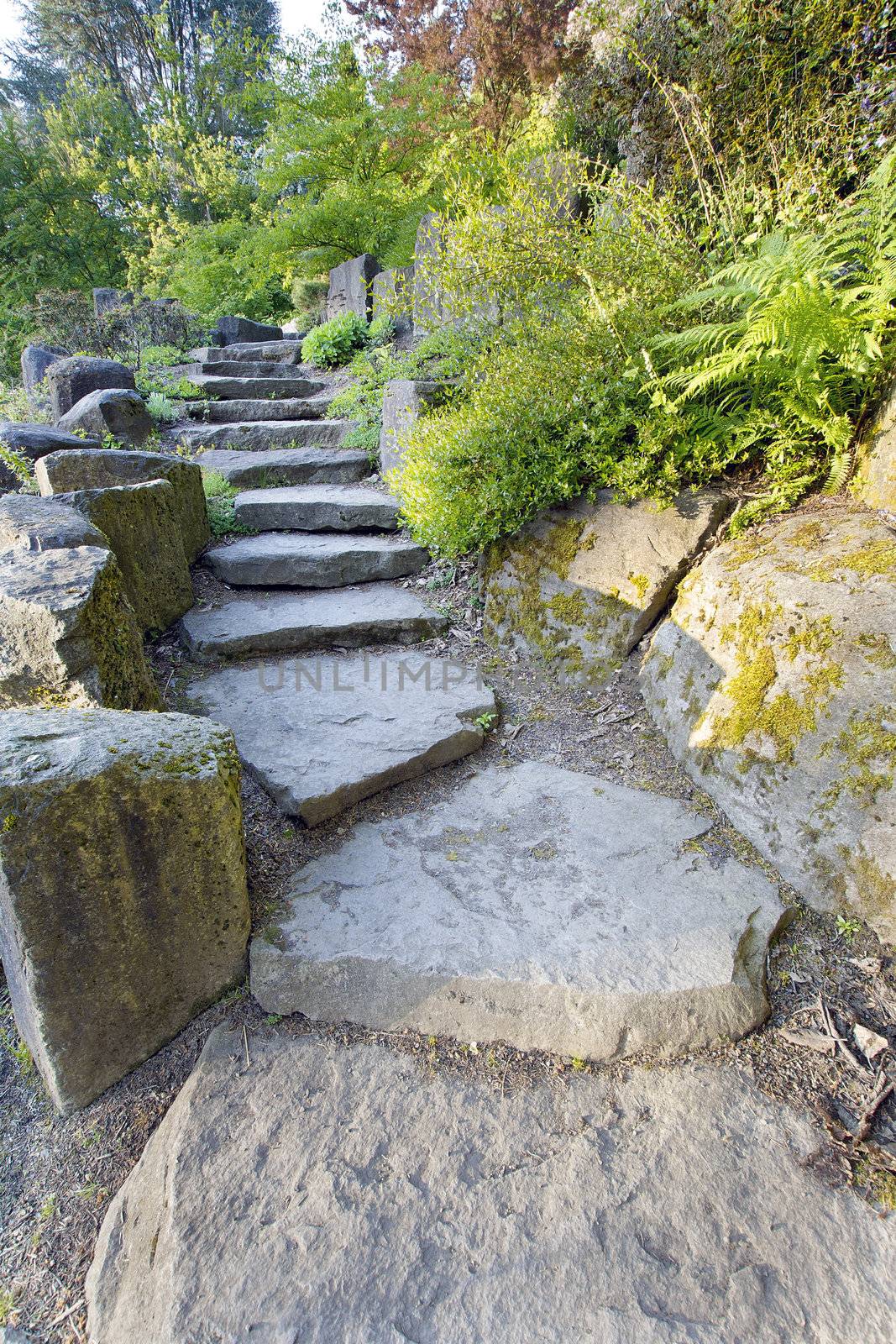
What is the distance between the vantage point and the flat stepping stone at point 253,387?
790 cm

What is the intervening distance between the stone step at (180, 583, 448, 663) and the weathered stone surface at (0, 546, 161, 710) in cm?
112

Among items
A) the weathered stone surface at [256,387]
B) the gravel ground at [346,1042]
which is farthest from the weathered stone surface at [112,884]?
the weathered stone surface at [256,387]

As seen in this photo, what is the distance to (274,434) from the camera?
21.2 feet

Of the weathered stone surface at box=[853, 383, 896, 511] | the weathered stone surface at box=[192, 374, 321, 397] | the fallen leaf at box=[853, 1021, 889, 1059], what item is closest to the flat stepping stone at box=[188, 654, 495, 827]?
the fallen leaf at box=[853, 1021, 889, 1059]

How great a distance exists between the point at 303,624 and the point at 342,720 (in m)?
0.91

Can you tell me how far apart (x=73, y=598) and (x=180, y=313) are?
1181 cm

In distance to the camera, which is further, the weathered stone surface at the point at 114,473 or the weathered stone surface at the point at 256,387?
the weathered stone surface at the point at 256,387

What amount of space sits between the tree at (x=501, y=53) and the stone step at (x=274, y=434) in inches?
226

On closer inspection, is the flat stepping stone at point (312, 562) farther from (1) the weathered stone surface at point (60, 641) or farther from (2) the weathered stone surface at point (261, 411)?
(2) the weathered stone surface at point (261, 411)

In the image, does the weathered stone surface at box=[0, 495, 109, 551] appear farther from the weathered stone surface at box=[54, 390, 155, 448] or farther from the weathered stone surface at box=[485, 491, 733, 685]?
the weathered stone surface at box=[54, 390, 155, 448]

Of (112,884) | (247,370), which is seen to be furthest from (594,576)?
(247,370)

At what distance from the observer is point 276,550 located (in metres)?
4.38

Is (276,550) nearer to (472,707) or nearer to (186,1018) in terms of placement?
(472,707)

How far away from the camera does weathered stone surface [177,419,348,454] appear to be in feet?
20.9
